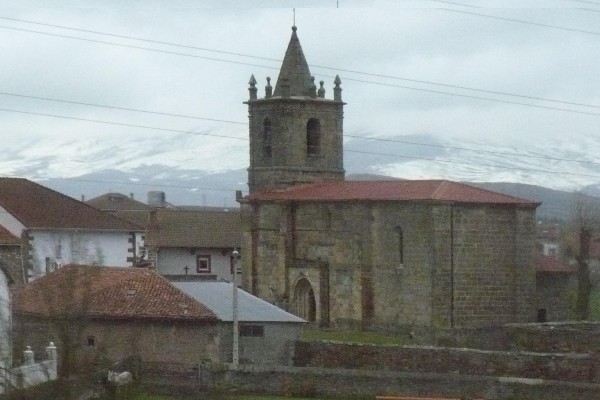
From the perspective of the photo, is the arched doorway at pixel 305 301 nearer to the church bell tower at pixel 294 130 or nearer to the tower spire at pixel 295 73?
the church bell tower at pixel 294 130

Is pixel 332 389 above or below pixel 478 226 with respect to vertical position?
below

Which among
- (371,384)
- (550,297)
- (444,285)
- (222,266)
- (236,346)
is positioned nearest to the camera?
(371,384)

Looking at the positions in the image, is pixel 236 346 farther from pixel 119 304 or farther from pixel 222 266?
pixel 222 266

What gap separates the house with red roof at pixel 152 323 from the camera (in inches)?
1592

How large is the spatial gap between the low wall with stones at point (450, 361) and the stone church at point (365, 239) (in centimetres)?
1318

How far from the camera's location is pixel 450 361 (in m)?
40.7

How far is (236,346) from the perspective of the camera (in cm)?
4166

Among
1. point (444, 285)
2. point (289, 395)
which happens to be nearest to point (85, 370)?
point (289, 395)

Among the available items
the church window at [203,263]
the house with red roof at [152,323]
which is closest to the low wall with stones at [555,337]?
the house with red roof at [152,323]

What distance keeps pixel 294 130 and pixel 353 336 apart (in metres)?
13.5

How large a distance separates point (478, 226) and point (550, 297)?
4905 millimetres

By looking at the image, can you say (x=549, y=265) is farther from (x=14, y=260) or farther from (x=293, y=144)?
(x=14, y=260)

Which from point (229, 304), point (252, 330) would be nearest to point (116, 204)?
point (229, 304)

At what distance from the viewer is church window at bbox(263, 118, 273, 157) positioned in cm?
6788
